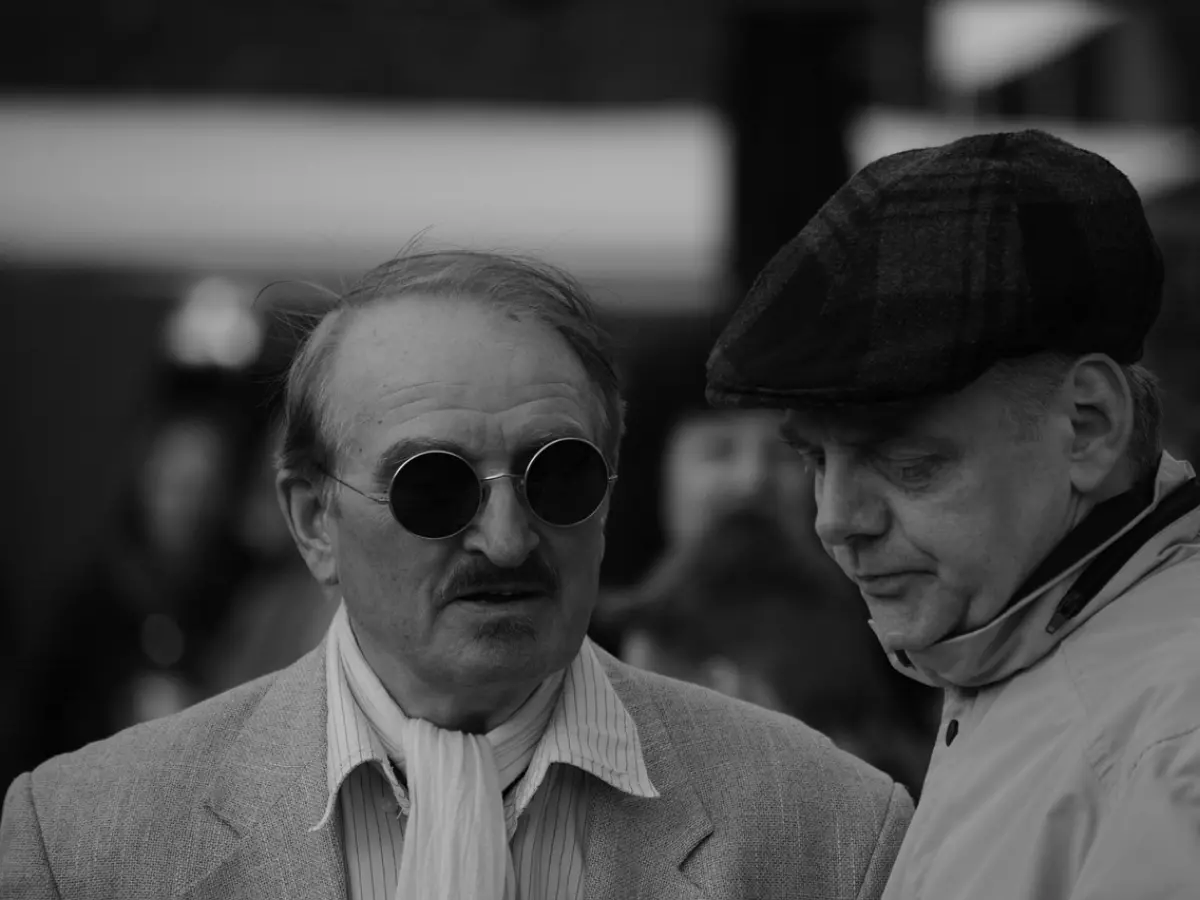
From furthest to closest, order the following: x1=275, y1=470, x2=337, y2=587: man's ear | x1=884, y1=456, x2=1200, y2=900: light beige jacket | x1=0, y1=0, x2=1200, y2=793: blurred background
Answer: x1=0, y1=0, x2=1200, y2=793: blurred background
x1=275, y1=470, x2=337, y2=587: man's ear
x1=884, y1=456, x2=1200, y2=900: light beige jacket

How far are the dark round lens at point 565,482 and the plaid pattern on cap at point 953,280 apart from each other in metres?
0.39

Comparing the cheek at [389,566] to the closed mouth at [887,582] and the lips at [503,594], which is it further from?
the closed mouth at [887,582]

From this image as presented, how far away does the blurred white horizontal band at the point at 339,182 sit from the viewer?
7.73 m

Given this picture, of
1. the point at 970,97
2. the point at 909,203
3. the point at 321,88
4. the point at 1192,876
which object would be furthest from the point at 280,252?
the point at 1192,876

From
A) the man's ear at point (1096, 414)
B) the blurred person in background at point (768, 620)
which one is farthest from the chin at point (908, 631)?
the blurred person in background at point (768, 620)

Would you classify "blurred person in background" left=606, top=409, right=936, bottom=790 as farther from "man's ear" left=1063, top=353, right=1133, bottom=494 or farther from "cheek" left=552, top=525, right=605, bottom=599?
"man's ear" left=1063, top=353, right=1133, bottom=494

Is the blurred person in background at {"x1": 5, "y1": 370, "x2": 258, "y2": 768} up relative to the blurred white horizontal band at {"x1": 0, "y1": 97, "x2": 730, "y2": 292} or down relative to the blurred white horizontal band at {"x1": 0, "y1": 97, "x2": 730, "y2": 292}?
down

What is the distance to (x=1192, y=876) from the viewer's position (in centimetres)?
175

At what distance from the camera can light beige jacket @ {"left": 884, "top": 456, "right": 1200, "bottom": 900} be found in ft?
5.91

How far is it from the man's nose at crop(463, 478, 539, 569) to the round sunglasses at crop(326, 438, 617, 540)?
0.01m

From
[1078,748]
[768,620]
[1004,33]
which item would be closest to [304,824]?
[1078,748]

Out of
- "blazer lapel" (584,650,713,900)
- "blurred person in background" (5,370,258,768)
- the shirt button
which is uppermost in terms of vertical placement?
the shirt button

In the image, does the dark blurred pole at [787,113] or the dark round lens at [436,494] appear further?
the dark blurred pole at [787,113]

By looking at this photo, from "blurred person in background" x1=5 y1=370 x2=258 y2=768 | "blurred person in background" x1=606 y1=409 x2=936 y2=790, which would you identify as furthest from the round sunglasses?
"blurred person in background" x1=5 y1=370 x2=258 y2=768
